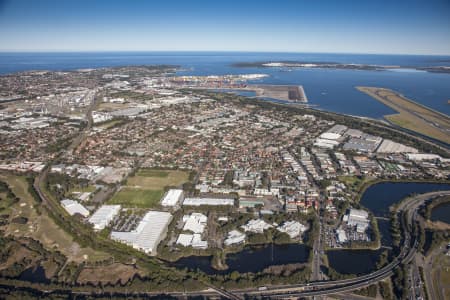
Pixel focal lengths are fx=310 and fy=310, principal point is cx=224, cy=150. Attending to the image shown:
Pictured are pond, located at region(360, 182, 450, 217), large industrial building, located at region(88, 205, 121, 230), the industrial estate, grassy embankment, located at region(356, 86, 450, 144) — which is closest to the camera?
the industrial estate

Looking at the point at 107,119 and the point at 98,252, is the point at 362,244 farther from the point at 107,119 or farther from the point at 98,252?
the point at 107,119

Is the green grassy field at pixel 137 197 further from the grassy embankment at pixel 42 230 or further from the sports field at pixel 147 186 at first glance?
the grassy embankment at pixel 42 230

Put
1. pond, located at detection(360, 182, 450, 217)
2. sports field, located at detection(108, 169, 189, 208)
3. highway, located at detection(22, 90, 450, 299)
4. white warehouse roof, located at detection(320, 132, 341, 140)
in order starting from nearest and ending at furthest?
highway, located at detection(22, 90, 450, 299) < pond, located at detection(360, 182, 450, 217) < sports field, located at detection(108, 169, 189, 208) < white warehouse roof, located at detection(320, 132, 341, 140)

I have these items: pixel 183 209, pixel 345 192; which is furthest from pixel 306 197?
pixel 183 209

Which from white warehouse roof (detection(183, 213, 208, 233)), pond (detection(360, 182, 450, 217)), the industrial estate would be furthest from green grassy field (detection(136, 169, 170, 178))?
pond (detection(360, 182, 450, 217))

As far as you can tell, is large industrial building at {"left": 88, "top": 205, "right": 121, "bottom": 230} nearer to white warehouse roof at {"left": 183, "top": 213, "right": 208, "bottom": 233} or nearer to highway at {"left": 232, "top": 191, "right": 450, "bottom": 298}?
white warehouse roof at {"left": 183, "top": 213, "right": 208, "bottom": 233}

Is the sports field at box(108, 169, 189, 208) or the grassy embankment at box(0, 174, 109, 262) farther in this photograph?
the sports field at box(108, 169, 189, 208)

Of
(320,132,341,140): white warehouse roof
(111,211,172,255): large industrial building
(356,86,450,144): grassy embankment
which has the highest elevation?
(356,86,450,144): grassy embankment

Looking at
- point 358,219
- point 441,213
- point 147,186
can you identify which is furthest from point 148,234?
point 441,213

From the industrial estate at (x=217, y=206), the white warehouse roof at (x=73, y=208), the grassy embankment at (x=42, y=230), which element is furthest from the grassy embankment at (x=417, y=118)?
the grassy embankment at (x=42, y=230)
